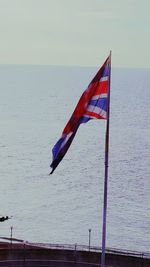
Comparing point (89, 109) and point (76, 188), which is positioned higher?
point (76, 188)

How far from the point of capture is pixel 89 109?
2358 cm

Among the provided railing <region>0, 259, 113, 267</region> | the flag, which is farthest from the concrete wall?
the flag

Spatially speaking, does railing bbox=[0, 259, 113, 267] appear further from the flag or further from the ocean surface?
the ocean surface

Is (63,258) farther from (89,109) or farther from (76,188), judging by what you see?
(76,188)

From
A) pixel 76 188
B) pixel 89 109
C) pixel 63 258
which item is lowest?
pixel 63 258

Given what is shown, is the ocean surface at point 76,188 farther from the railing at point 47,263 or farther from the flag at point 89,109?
the flag at point 89,109

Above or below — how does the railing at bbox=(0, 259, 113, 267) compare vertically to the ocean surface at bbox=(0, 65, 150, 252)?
below

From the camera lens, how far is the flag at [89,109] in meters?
23.4

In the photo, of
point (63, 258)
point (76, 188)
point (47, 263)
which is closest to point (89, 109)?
point (47, 263)

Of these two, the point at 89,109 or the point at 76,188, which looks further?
the point at 76,188

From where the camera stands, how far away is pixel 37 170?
95.1 metres

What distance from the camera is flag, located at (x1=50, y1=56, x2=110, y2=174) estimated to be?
2338 centimetres

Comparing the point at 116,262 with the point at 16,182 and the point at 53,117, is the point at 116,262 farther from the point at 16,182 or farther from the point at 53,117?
the point at 53,117

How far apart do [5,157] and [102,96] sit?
84.6 m
